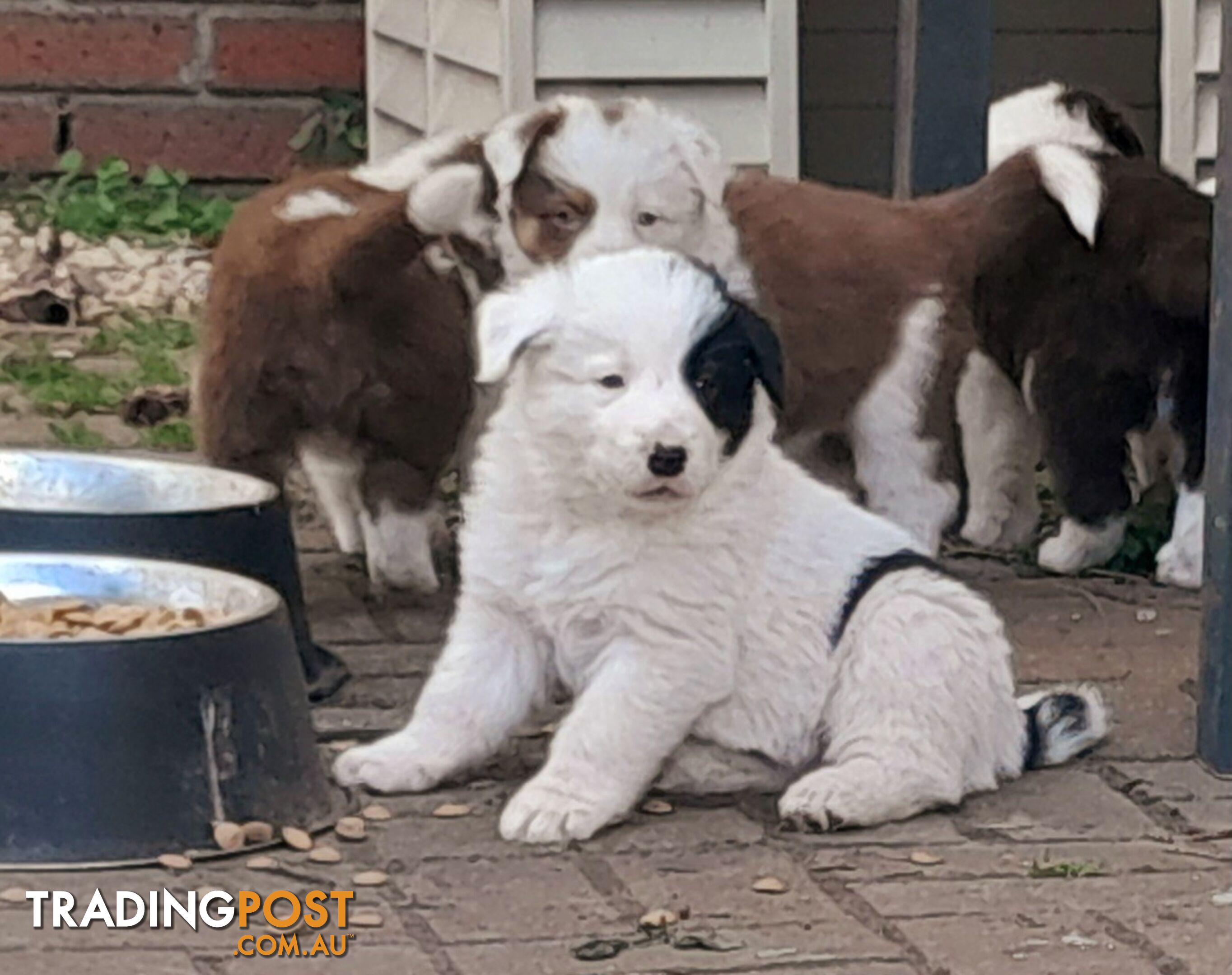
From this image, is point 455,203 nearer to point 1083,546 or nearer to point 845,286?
point 845,286

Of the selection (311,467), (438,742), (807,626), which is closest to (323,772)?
(438,742)

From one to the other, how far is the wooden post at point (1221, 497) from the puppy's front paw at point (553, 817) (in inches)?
38.4

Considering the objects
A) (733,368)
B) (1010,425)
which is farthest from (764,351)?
(1010,425)

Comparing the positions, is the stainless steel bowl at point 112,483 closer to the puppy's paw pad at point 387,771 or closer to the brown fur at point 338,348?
the brown fur at point 338,348

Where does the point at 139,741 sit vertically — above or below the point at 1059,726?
above

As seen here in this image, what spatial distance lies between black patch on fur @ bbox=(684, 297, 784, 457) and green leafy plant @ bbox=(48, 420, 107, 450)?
105 inches

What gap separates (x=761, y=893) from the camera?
347 centimetres

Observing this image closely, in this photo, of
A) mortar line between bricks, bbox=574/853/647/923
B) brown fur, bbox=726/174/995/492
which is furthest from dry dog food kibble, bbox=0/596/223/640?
brown fur, bbox=726/174/995/492

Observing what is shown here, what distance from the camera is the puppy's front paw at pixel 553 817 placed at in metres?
3.65

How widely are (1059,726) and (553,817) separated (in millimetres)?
878

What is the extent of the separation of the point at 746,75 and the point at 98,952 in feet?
11.9

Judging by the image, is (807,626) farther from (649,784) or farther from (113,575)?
(113,575)

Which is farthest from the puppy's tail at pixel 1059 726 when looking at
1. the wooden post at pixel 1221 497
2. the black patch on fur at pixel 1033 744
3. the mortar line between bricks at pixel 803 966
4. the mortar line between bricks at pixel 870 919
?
the mortar line between bricks at pixel 803 966

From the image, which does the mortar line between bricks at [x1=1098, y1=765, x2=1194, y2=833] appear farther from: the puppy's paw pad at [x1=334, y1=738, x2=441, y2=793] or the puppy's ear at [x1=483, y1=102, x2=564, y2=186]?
the puppy's ear at [x1=483, y1=102, x2=564, y2=186]
